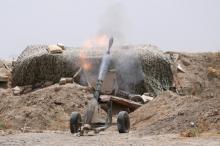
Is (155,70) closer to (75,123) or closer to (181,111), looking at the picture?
(181,111)

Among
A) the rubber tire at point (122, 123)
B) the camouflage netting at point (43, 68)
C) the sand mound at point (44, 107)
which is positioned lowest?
the sand mound at point (44, 107)

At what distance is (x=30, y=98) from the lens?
24.8 metres

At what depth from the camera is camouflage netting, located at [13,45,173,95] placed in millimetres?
26750

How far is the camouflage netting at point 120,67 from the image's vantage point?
2675cm

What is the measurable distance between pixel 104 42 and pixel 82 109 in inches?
138

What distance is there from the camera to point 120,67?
88.4 ft

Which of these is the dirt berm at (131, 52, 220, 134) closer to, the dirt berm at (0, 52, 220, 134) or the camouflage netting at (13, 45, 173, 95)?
the dirt berm at (0, 52, 220, 134)

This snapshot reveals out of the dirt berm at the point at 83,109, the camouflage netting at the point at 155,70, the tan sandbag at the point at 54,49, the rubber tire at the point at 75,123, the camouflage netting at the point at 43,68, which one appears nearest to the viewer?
the dirt berm at the point at 83,109

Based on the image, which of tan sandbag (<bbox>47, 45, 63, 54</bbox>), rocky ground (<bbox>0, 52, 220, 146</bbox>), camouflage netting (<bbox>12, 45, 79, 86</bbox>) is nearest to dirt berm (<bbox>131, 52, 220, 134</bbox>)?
rocky ground (<bbox>0, 52, 220, 146</bbox>)

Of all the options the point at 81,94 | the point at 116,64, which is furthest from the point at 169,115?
the point at 116,64

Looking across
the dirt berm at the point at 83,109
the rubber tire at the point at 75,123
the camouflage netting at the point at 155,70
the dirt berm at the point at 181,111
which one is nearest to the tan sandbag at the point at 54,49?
the dirt berm at the point at 83,109

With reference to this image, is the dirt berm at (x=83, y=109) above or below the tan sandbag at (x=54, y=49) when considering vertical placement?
below

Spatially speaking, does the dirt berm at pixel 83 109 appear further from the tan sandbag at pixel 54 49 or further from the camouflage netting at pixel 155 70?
the tan sandbag at pixel 54 49

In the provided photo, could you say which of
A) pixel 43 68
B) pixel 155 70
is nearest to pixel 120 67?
pixel 155 70
